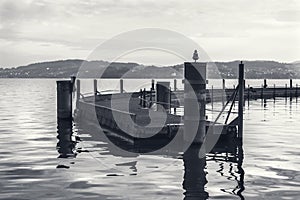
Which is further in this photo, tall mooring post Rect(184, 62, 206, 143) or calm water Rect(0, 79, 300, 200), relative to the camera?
tall mooring post Rect(184, 62, 206, 143)

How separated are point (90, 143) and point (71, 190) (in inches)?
406

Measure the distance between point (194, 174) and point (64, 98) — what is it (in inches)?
647

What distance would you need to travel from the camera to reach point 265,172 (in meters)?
16.1

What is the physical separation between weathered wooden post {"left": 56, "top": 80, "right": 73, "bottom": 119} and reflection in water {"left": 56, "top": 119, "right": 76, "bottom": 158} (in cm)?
53

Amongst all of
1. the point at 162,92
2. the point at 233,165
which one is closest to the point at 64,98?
the point at 162,92

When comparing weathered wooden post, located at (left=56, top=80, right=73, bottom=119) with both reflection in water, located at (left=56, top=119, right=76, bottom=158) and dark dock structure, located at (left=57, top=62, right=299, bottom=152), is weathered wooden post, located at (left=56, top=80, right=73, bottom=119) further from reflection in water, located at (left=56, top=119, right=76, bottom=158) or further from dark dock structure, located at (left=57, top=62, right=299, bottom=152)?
reflection in water, located at (left=56, top=119, right=76, bottom=158)

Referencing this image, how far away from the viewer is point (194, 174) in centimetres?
1584

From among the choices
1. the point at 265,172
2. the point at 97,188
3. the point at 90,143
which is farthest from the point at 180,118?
the point at 97,188

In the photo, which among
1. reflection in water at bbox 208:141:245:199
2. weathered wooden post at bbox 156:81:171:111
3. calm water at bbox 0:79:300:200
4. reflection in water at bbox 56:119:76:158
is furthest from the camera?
weathered wooden post at bbox 156:81:171:111

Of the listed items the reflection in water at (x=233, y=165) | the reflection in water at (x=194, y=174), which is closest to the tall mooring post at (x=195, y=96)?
the reflection in water at (x=194, y=174)

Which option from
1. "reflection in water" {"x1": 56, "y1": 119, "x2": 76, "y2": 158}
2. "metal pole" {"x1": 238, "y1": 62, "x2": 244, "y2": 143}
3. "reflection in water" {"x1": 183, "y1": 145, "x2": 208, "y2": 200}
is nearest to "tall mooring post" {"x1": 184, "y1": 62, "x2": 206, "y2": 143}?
"reflection in water" {"x1": 183, "y1": 145, "x2": 208, "y2": 200}

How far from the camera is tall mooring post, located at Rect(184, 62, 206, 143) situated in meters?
18.5

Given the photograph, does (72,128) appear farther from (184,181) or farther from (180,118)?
(184,181)

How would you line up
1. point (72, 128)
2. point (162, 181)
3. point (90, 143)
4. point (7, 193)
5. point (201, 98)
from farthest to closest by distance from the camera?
point (72, 128) → point (90, 143) → point (201, 98) → point (162, 181) → point (7, 193)
